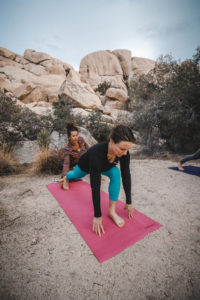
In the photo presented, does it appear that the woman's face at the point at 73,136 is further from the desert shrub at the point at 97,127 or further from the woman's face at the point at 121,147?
the desert shrub at the point at 97,127

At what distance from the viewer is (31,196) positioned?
2.33m

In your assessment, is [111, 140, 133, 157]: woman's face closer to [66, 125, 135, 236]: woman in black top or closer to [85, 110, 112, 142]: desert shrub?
[66, 125, 135, 236]: woman in black top

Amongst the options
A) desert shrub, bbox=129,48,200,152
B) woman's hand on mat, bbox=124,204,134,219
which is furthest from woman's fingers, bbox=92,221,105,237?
desert shrub, bbox=129,48,200,152

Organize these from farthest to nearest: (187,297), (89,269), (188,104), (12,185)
Answer: (188,104) < (12,185) < (89,269) < (187,297)

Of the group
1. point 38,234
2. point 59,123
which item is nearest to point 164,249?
point 38,234

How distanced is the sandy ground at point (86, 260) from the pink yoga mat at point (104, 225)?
0.20 feet

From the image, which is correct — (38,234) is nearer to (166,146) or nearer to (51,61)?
(166,146)

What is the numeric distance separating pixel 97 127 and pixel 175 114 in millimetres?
3371

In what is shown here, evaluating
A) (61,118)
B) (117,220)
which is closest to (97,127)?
(61,118)

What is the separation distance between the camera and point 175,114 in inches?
202

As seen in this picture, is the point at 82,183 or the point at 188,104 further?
the point at 188,104

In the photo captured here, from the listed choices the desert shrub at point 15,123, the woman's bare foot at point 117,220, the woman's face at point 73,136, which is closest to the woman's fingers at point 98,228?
the woman's bare foot at point 117,220

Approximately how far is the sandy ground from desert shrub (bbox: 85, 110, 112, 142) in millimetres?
4598

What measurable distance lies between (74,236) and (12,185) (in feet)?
6.54
